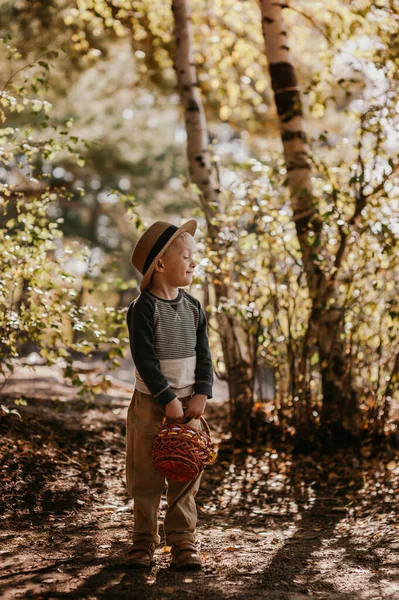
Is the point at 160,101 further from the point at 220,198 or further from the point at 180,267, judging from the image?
the point at 180,267

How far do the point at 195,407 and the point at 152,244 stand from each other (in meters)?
0.75

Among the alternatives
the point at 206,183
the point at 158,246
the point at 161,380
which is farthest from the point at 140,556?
the point at 206,183

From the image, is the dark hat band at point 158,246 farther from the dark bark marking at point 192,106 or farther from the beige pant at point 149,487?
Answer: the dark bark marking at point 192,106

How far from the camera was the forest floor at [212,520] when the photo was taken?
3039mm

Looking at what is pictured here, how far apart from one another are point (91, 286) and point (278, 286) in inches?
57.4

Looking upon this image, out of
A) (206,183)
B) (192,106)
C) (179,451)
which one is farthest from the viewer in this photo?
(192,106)

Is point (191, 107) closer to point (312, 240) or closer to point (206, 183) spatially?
point (206, 183)

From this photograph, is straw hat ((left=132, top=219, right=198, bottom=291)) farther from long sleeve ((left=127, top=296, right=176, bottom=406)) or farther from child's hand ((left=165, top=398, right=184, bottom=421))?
child's hand ((left=165, top=398, right=184, bottom=421))

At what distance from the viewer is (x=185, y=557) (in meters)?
3.21

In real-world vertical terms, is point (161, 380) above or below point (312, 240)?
below

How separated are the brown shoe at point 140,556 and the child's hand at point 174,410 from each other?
60 centimetres

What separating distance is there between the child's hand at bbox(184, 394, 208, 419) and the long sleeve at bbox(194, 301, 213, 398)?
0.03 m

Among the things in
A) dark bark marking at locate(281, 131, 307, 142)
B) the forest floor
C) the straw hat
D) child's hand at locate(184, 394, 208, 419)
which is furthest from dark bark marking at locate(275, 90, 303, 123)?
child's hand at locate(184, 394, 208, 419)

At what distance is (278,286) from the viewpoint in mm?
5898
